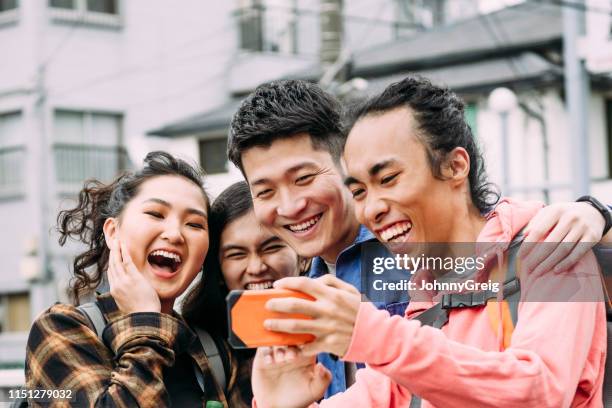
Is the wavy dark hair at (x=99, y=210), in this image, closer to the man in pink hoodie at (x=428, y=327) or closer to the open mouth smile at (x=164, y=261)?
the open mouth smile at (x=164, y=261)

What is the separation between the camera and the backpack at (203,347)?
9.11ft

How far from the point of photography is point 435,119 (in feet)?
7.36

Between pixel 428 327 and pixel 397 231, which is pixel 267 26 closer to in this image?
pixel 397 231

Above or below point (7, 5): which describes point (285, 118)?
below

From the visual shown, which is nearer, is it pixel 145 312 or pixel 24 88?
pixel 145 312

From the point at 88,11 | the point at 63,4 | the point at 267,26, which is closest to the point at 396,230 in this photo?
the point at 63,4

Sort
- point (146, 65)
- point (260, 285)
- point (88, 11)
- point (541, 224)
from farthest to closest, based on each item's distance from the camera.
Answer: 1. point (146, 65)
2. point (88, 11)
3. point (260, 285)
4. point (541, 224)

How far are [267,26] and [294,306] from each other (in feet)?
64.4

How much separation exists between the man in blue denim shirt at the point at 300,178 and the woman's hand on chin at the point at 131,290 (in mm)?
377

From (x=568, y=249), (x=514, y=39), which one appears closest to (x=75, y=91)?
(x=514, y=39)

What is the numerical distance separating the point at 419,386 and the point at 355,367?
97 cm

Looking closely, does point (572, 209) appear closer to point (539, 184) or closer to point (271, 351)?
point (271, 351)

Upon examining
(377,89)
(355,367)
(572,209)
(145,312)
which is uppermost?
(377,89)

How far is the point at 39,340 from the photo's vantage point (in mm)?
2734
